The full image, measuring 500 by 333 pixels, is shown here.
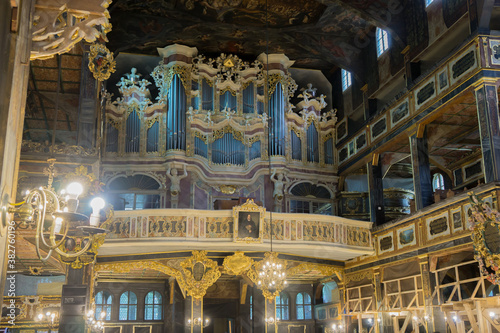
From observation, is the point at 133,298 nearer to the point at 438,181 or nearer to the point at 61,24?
the point at 438,181

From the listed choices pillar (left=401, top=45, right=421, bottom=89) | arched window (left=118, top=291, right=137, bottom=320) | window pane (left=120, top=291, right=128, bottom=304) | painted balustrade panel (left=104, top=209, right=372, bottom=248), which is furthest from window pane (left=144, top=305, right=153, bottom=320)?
pillar (left=401, top=45, right=421, bottom=89)

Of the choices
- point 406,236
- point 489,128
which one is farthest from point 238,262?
point 489,128

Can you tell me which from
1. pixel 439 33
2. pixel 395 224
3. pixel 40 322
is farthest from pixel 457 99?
pixel 40 322

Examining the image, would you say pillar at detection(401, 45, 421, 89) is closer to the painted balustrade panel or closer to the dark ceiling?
the dark ceiling

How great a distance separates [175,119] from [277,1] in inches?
237

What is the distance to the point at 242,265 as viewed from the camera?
1852cm

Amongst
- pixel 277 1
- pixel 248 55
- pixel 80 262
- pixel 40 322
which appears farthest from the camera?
pixel 248 55

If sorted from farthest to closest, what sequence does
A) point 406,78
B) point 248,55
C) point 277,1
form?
point 248,55 < point 277,1 < point 406,78

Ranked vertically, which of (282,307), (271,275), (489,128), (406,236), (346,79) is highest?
(346,79)

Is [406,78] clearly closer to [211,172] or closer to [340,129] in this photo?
[340,129]

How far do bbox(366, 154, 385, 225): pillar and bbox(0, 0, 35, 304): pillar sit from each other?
54.2 feet

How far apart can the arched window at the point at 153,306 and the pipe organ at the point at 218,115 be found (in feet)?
20.6

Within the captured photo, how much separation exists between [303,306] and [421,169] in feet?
32.1

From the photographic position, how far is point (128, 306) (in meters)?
22.8
